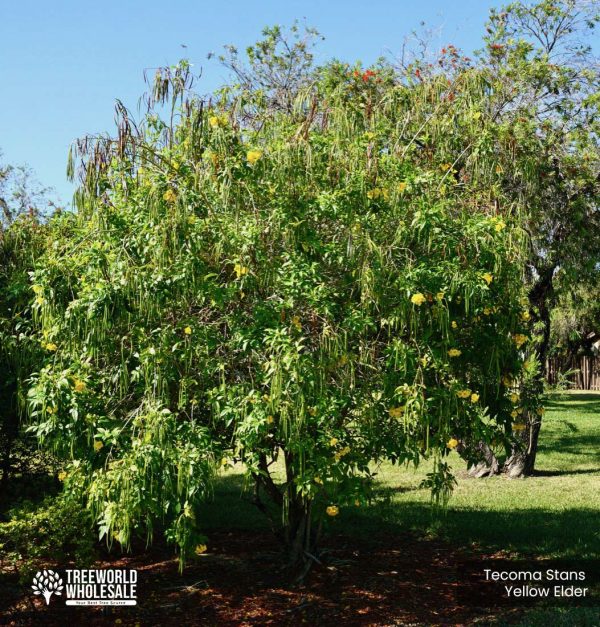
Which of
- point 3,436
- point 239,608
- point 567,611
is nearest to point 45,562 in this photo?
point 3,436

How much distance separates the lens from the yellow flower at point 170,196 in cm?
493

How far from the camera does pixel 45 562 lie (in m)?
7.48

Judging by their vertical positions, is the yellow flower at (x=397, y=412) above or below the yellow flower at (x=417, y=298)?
below

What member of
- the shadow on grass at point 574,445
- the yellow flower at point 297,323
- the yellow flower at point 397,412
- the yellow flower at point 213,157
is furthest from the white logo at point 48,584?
the shadow on grass at point 574,445

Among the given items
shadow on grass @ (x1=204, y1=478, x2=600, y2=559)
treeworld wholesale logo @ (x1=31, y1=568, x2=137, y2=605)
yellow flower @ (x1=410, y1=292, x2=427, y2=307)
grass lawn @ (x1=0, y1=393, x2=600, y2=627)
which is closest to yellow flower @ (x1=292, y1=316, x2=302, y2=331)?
yellow flower @ (x1=410, y1=292, x2=427, y2=307)

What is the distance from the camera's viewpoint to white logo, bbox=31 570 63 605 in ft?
20.2

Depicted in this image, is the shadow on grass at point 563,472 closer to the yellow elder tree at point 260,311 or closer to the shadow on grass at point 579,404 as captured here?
the yellow elder tree at point 260,311

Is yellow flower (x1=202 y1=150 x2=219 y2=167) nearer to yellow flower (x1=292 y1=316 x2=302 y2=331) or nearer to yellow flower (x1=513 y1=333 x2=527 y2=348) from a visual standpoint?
yellow flower (x1=292 y1=316 x2=302 y2=331)

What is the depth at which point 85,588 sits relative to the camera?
21.1ft

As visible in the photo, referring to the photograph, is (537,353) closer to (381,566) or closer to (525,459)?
(525,459)

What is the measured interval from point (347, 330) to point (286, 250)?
68 centimetres

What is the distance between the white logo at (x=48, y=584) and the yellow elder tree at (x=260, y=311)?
1085 millimetres

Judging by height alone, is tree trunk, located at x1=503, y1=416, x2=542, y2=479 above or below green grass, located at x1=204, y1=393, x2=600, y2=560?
above

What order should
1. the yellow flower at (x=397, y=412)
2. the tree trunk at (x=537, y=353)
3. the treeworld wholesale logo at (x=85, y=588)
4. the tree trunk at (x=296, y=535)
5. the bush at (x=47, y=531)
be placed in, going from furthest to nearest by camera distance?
the tree trunk at (x=537, y=353) < the tree trunk at (x=296, y=535) < the treeworld wholesale logo at (x=85, y=588) < the bush at (x=47, y=531) < the yellow flower at (x=397, y=412)
